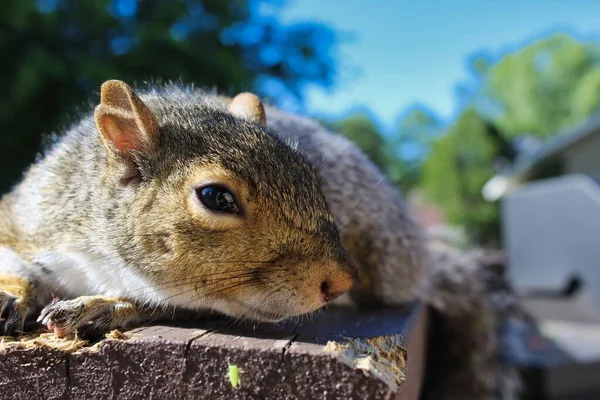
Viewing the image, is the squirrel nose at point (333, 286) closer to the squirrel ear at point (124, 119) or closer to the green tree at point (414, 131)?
the squirrel ear at point (124, 119)

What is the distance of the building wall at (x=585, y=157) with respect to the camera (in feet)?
32.8

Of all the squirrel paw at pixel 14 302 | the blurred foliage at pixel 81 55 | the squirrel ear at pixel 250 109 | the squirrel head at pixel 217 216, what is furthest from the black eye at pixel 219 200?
the blurred foliage at pixel 81 55

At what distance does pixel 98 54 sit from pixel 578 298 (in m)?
5.86

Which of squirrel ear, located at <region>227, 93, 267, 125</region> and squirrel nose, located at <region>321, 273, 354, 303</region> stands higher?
squirrel ear, located at <region>227, 93, 267, 125</region>

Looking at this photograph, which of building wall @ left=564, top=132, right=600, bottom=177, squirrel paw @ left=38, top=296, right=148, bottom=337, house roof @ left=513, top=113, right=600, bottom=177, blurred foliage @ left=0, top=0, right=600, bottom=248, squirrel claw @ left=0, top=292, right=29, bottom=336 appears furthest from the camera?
building wall @ left=564, top=132, right=600, bottom=177

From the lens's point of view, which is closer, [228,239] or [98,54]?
[228,239]

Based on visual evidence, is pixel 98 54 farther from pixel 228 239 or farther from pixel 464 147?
pixel 464 147

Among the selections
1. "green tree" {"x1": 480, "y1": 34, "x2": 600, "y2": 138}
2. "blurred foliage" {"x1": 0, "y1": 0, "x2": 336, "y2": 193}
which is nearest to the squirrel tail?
"blurred foliage" {"x1": 0, "y1": 0, "x2": 336, "y2": 193}

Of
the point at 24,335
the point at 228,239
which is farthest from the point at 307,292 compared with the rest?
the point at 24,335

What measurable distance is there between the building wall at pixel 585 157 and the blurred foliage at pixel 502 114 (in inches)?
188

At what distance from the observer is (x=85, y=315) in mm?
1029

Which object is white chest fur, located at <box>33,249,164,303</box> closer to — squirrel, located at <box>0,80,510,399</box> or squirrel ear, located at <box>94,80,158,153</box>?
squirrel, located at <box>0,80,510,399</box>

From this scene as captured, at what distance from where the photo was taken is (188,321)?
1.15 meters

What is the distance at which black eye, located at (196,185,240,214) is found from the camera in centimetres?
105
